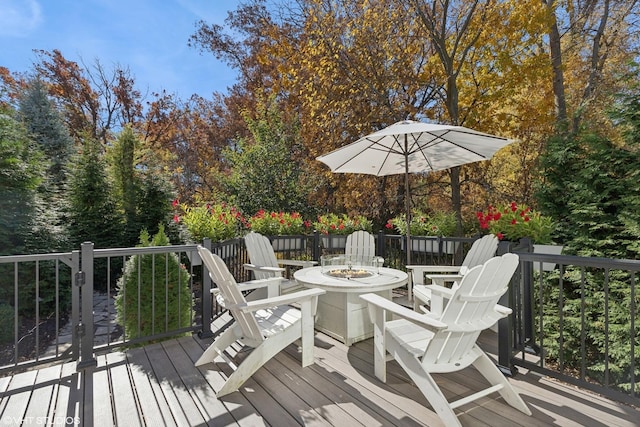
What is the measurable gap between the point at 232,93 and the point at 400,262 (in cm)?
1161

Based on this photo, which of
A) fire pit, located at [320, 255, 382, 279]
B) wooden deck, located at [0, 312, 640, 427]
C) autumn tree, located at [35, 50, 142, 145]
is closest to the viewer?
wooden deck, located at [0, 312, 640, 427]

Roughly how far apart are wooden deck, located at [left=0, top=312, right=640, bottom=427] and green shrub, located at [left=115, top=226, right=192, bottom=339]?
1.90 ft

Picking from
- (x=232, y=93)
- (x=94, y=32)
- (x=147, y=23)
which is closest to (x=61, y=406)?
(x=147, y=23)

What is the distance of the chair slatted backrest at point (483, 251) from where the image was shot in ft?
12.1

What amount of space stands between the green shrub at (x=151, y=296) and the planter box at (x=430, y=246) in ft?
11.4

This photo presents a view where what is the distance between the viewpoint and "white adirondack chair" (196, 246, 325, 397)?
93.7 inches

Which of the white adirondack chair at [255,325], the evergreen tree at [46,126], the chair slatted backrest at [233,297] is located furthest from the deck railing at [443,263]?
the evergreen tree at [46,126]

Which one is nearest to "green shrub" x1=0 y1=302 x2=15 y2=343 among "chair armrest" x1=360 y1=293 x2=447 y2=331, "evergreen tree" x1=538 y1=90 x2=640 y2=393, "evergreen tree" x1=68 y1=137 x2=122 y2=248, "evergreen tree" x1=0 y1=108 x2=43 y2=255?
"evergreen tree" x1=0 y1=108 x2=43 y2=255

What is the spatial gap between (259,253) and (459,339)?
2.58 metres

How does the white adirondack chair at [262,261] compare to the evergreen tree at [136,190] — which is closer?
the white adirondack chair at [262,261]

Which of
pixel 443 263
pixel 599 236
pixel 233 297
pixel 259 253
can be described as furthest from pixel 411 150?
pixel 233 297

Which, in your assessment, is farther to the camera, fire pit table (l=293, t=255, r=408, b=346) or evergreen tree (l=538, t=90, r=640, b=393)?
evergreen tree (l=538, t=90, r=640, b=393)

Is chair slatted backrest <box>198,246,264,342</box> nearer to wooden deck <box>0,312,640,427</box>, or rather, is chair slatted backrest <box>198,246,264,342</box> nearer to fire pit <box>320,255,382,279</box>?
wooden deck <box>0,312,640,427</box>

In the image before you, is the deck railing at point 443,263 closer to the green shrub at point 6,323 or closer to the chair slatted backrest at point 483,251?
the green shrub at point 6,323
